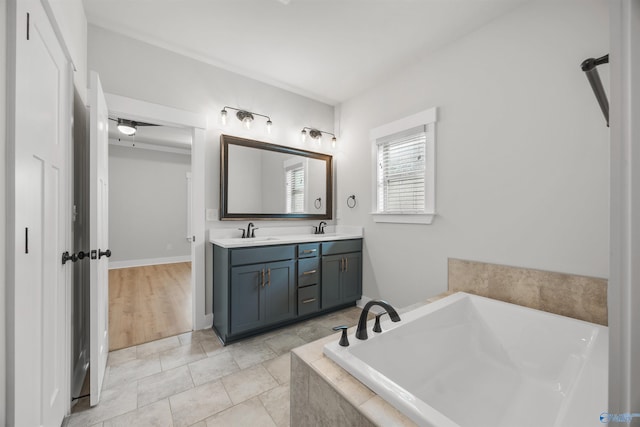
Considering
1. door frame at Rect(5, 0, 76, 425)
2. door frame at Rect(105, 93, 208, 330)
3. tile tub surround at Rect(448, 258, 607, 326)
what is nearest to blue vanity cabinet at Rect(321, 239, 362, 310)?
tile tub surround at Rect(448, 258, 607, 326)

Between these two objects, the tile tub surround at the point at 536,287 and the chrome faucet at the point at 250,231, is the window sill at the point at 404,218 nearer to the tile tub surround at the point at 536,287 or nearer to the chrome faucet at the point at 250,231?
the tile tub surround at the point at 536,287

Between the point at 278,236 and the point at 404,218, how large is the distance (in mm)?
1409

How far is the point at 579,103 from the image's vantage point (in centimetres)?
166

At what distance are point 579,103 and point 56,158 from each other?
295cm

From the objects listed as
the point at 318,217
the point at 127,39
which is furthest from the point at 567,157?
the point at 127,39

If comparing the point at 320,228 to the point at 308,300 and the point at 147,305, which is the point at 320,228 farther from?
the point at 147,305

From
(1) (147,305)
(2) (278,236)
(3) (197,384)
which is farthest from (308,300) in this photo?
(1) (147,305)

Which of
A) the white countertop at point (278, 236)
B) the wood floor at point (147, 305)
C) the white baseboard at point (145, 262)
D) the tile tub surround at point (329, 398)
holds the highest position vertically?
the white countertop at point (278, 236)

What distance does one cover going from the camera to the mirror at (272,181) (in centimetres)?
278

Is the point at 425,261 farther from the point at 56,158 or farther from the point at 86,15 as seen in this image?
the point at 86,15

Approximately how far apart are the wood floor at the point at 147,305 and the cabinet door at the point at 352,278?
166 cm

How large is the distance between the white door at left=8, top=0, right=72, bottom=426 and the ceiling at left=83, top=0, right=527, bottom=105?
997 millimetres

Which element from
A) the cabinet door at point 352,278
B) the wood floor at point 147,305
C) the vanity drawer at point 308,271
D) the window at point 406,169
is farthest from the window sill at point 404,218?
the wood floor at point 147,305

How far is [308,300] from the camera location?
9.00ft
